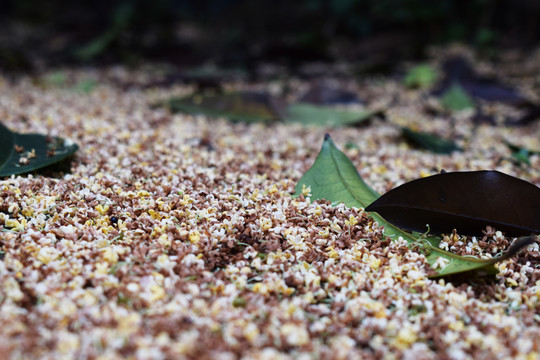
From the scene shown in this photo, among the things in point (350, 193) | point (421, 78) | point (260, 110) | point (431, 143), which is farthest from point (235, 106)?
point (421, 78)

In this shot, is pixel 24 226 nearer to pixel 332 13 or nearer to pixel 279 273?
pixel 279 273

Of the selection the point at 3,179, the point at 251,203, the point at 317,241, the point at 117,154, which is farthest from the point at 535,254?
the point at 3,179

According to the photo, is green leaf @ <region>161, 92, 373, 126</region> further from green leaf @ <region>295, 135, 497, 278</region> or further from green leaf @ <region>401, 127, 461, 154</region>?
green leaf @ <region>295, 135, 497, 278</region>

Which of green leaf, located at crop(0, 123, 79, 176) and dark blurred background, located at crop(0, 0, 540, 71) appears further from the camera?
dark blurred background, located at crop(0, 0, 540, 71)

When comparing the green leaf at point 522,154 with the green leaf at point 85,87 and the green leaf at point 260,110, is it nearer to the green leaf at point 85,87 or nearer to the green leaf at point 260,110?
the green leaf at point 260,110

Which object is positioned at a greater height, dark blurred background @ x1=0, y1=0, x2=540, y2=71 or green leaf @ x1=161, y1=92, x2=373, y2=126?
dark blurred background @ x1=0, y1=0, x2=540, y2=71

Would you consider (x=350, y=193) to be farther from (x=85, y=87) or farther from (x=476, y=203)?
(x=85, y=87)

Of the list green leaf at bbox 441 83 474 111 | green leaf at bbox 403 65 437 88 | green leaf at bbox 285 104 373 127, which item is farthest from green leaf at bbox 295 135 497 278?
green leaf at bbox 403 65 437 88
